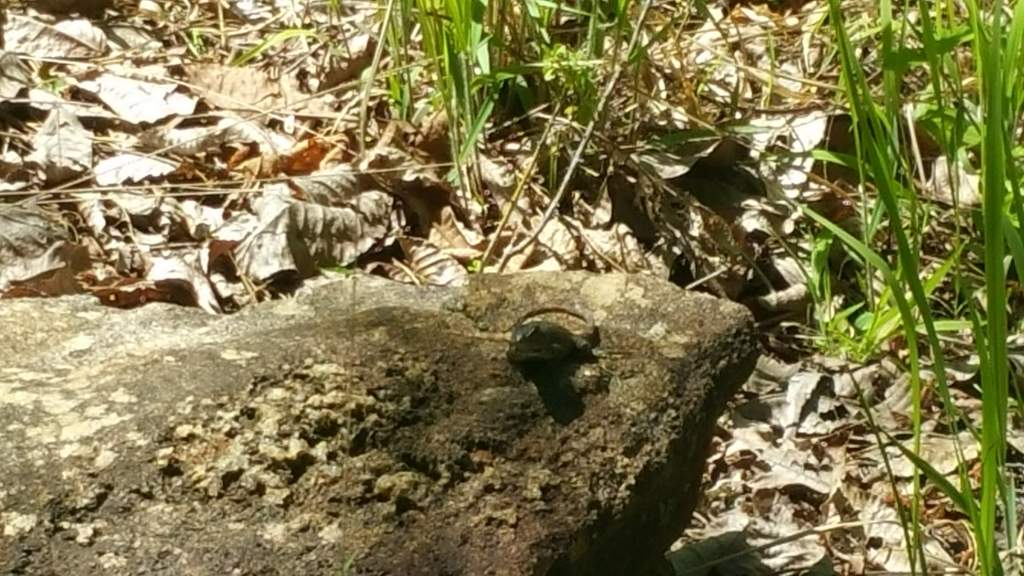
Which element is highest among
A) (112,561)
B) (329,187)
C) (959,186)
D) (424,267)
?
(112,561)

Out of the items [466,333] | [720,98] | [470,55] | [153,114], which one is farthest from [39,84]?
[466,333]

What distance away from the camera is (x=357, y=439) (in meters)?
1.79

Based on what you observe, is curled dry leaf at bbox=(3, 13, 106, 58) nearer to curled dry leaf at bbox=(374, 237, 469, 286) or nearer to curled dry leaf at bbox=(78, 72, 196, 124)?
curled dry leaf at bbox=(78, 72, 196, 124)

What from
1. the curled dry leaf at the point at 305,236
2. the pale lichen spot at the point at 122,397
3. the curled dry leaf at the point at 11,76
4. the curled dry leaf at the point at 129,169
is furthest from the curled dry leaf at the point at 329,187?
the pale lichen spot at the point at 122,397

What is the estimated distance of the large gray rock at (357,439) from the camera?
1.65 metres

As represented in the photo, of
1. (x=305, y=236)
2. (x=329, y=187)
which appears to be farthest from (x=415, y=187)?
(x=305, y=236)

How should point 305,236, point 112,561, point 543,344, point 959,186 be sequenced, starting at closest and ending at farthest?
point 112,561, point 543,344, point 305,236, point 959,186

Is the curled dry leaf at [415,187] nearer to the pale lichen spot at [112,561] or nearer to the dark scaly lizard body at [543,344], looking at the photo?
the dark scaly lizard body at [543,344]

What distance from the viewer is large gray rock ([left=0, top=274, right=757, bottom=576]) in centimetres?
165

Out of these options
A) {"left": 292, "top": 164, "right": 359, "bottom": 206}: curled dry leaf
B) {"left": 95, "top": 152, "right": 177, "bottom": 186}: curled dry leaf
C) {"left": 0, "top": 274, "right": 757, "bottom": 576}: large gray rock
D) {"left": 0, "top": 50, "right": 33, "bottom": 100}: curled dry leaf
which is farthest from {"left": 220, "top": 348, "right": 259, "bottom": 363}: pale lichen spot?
{"left": 0, "top": 50, "right": 33, "bottom": 100}: curled dry leaf

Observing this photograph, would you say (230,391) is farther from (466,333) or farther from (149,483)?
(466,333)

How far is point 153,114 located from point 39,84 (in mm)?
328

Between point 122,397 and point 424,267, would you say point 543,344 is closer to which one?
point 122,397

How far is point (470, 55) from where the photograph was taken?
312 cm
